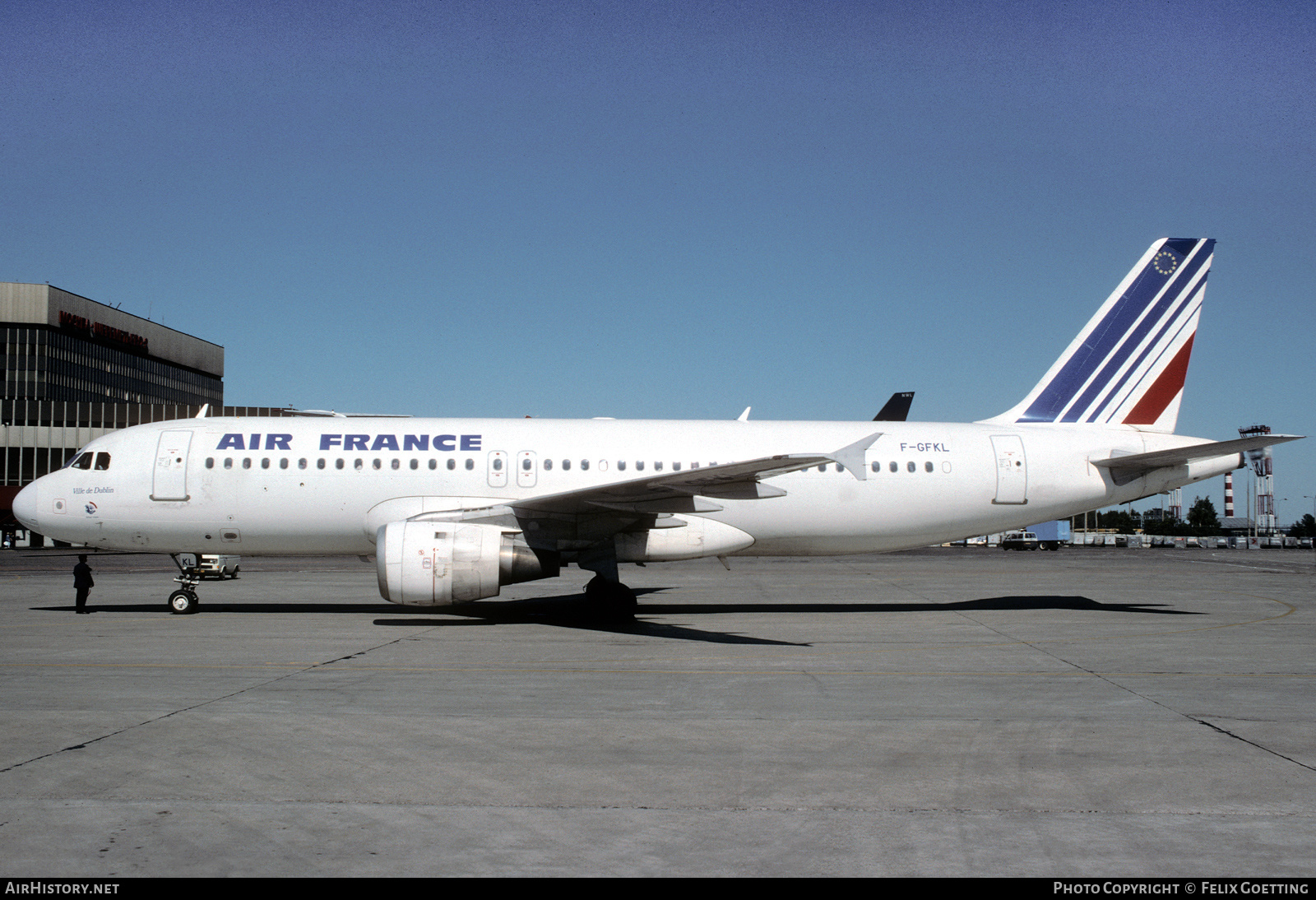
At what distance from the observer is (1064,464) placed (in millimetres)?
19766

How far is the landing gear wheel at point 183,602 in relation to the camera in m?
18.6

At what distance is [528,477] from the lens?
18781 millimetres

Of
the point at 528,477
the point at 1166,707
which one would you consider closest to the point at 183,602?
the point at 528,477

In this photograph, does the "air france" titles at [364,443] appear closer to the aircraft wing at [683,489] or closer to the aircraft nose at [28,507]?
the aircraft wing at [683,489]

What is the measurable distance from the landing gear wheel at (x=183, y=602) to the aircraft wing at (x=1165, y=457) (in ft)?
61.1

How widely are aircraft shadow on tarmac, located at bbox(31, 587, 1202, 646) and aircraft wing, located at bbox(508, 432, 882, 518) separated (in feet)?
7.14

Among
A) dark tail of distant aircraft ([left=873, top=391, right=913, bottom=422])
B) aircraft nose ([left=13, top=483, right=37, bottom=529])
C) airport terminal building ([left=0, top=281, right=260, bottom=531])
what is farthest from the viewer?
airport terminal building ([left=0, top=281, right=260, bottom=531])

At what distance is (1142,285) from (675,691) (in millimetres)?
16059

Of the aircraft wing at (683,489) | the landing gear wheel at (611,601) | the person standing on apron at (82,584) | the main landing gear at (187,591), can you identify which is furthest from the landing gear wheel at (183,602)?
the landing gear wheel at (611,601)

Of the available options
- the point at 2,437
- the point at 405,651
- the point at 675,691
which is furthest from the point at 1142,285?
the point at 2,437

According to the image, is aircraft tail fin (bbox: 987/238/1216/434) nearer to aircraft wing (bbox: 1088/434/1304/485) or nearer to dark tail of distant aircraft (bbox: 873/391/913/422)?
aircraft wing (bbox: 1088/434/1304/485)

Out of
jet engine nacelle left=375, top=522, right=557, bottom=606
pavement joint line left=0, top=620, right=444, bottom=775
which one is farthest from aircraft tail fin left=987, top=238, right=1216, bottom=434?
pavement joint line left=0, top=620, right=444, bottom=775

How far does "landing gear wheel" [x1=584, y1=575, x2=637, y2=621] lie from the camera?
18.2 meters

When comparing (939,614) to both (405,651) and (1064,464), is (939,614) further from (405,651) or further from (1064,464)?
(405,651)
